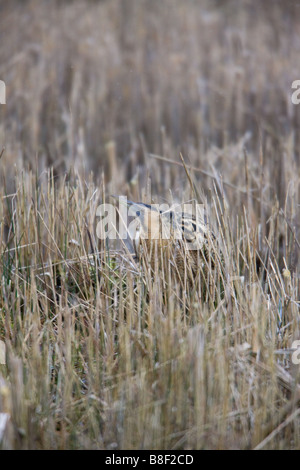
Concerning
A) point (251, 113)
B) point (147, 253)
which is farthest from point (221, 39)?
point (147, 253)

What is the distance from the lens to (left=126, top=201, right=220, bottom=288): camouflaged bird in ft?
8.23

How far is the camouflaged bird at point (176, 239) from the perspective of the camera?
251 centimetres

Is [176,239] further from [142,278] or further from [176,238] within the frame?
[142,278]

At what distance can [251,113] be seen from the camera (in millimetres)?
5324

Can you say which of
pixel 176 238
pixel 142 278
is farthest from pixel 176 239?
pixel 142 278

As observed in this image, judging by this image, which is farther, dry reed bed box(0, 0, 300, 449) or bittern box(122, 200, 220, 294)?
bittern box(122, 200, 220, 294)

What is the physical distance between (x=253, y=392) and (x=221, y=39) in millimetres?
5131

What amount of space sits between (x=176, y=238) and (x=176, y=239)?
0.02m

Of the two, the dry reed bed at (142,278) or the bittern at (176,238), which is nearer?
the dry reed bed at (142,278)

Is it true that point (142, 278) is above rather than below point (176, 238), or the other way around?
below

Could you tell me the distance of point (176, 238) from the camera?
8.39 ft

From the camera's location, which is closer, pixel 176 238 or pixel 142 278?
pixel 142 278

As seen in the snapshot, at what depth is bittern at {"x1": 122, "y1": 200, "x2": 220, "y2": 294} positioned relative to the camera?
2.51 meters
